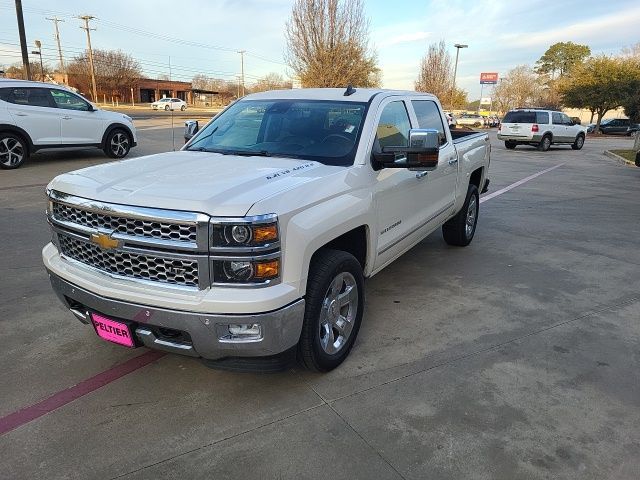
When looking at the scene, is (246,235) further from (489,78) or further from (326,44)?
(489,78)

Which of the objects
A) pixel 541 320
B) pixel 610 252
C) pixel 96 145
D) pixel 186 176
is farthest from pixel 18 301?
pixel 96 145

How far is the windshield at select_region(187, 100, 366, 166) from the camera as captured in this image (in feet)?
12.4

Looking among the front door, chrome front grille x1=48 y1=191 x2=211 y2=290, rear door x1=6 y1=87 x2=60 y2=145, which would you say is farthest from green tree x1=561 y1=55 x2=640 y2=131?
chrome front grille x1=48 y1=191 x2=211 y2=290

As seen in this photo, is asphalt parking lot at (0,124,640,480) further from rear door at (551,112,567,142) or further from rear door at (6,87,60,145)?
rear door at (551,112,567,142)

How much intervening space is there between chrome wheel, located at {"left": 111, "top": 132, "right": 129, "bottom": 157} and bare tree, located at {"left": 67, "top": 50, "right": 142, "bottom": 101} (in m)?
60.2

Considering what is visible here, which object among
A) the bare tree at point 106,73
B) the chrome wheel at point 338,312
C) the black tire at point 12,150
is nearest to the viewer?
the chrome wheel at point 338,312

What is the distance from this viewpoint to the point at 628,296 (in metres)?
4.88

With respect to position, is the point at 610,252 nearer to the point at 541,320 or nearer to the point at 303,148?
the point at 541,320

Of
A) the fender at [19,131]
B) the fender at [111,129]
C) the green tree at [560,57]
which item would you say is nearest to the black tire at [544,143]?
the fender at [111,129]

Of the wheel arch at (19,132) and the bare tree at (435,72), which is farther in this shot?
the bare tree at (435,72)

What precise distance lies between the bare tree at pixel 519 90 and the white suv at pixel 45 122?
69588 millimetres

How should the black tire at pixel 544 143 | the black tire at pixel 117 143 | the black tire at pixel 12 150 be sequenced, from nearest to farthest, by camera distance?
the black tire at pixel 12 150 < the black tire at pixel 117 143 < the black tire at pixel 544 143

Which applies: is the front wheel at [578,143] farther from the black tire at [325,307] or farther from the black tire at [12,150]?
the black tire at [325,307]

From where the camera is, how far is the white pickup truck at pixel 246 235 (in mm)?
2633
